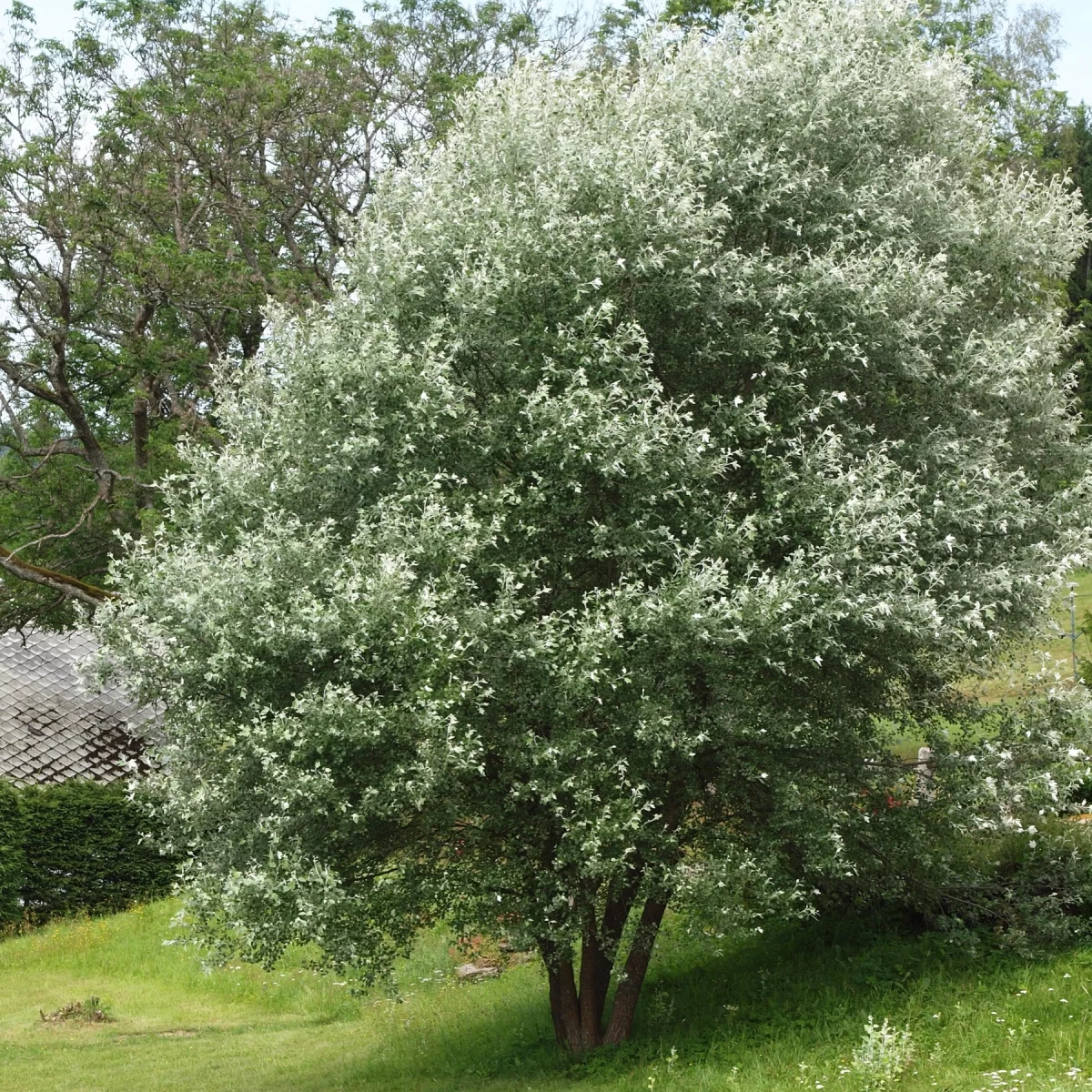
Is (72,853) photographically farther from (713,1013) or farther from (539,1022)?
(713,1013)

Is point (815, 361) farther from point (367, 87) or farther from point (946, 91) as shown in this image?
Result: point (367, 87)

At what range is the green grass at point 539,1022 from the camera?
1179 centimetres

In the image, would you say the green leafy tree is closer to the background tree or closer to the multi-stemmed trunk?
the multi-stemmed trunk

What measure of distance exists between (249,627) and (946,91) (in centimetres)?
1010

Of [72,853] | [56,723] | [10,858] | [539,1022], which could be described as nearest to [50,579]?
[10,858]

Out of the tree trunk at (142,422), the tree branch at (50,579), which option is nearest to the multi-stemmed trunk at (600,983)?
the tree branch at (50,579)

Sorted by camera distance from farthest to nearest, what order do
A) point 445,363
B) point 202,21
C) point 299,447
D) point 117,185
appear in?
1. point 202,21
2. point 117,185
3. point 299,447
4. point 445,363

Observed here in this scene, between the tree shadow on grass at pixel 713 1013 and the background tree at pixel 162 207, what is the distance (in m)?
11.2

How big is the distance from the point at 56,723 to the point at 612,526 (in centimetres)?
2079

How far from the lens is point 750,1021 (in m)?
13.6

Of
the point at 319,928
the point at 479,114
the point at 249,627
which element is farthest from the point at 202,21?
the point at 319,928

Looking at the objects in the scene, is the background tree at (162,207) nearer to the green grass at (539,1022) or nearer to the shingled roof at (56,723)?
the shingled roof at (56,723)

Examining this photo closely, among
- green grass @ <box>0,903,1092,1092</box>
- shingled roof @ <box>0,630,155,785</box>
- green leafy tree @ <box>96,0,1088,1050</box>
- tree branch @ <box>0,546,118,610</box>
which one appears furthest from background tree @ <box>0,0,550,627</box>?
green leafy tree @ <box>96,0,1088,1050</box>

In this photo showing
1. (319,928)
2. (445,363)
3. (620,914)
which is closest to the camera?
(319,928)
